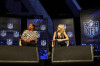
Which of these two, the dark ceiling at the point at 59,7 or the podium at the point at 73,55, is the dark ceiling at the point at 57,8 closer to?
the dark ceiling at the point at 59,7

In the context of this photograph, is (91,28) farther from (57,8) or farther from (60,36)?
(60,36)

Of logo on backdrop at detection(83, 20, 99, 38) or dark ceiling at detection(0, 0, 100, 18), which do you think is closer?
logo on backdrop at detection(83, 20, 99, 38)

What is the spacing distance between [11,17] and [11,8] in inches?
20.0

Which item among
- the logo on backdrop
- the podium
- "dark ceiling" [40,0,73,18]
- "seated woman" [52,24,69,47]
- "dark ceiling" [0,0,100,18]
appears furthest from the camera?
"dark ceiling" [40,0,73,18]

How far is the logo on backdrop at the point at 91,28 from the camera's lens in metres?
6.28

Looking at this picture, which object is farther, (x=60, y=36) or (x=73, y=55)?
(x=60, y=36)

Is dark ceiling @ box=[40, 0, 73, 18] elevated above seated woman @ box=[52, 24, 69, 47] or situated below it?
above

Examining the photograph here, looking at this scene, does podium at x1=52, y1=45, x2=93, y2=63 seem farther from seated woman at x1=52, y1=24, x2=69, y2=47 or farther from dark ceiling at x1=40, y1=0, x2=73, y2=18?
dark ceiling at x1=40, y1=0, x2=73, y2=18

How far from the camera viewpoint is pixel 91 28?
20.8ft

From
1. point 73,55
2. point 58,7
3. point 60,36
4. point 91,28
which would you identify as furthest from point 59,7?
point 73,55

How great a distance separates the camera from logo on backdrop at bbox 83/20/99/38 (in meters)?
6.28

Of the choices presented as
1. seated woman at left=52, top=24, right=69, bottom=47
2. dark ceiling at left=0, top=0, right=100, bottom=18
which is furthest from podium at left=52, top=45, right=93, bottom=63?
dark ceiling at left=0, top=0, right=100, bottom=18

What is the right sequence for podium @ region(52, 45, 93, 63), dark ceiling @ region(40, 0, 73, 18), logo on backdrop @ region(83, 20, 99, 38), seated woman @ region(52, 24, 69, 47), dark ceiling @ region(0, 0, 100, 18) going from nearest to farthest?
1. podium @ region(52, 45, 93, 63)
2. seated woman @ region(52, 24, 69, 47)
3. logo on backdrop @ region(83, 20, 99, 38)
4. dark ceiling @ region(0, 0, 100, 18)
5. dark ceiling @ region(40, 0, 73, 18)

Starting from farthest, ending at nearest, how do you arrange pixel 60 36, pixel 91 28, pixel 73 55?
pixel 91 28 < pixel 60 36 < pixel 73 55
